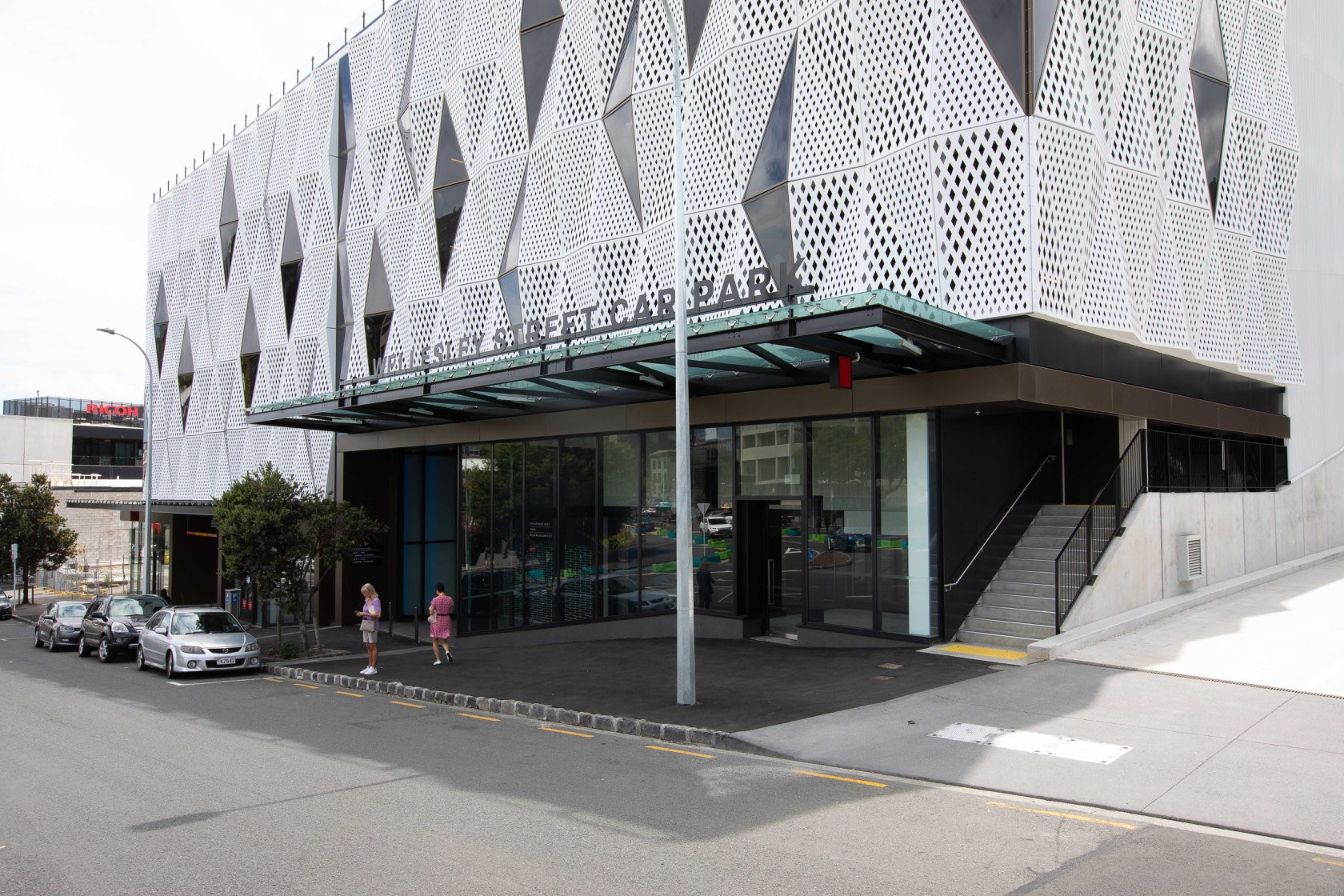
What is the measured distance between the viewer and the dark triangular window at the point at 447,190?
25422mm

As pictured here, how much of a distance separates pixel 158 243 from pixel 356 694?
122 ft

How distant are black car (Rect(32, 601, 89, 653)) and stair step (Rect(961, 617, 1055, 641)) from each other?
23034 mm

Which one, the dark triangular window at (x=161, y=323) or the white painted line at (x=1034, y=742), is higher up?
the dark triangular window at (x=161, y=323)

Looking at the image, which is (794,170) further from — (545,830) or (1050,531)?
(545,830)

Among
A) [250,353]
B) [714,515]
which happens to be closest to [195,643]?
[714,515]

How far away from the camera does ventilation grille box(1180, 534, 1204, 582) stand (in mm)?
16734

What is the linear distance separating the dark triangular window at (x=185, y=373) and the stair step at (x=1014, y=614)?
3550 centimetres

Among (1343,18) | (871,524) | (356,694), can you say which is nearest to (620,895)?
(871,524)

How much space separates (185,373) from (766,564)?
1281 inches

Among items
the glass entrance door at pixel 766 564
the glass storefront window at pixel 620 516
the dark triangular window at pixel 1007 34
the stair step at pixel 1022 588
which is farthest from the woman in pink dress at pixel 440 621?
the dark triangular window at pixel 1007 34

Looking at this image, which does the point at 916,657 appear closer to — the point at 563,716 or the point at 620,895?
the point at 563,716

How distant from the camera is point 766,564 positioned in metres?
17.8

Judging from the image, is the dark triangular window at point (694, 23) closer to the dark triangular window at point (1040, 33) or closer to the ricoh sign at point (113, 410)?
the dark triangular window at point (1040, 33)

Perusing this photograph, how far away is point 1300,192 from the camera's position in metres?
23.9
